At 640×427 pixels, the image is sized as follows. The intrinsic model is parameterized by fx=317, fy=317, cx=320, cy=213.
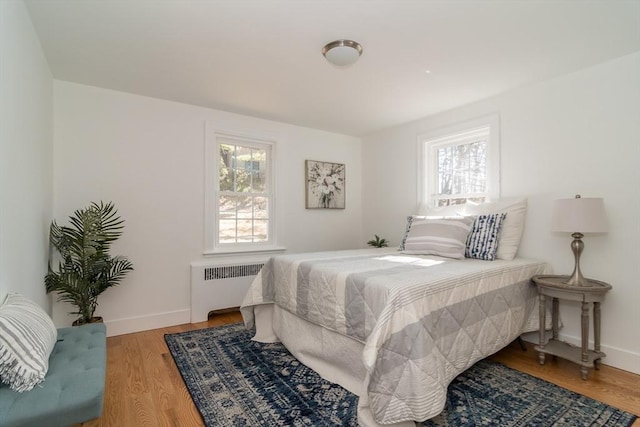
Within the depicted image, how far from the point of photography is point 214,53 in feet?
7.72

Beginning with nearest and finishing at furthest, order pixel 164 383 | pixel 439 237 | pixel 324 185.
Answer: pixel 164 383 < pixel 439 237 < pixel 324 185

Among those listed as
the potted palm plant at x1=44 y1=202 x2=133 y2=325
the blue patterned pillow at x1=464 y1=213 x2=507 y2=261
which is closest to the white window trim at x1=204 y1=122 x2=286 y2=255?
the potted palm plant at x1=44 y1=202 x2=133 y2=325

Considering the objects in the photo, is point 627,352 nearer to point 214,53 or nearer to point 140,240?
point 214,53

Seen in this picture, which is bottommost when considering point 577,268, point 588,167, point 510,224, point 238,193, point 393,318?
point 393,318

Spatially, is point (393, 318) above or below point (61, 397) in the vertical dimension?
above

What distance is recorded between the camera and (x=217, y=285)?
11.5 feet

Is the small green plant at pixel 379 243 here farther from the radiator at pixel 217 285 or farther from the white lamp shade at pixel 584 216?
the white lamp shade at pixel 584 216

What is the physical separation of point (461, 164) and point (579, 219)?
4.85 ft

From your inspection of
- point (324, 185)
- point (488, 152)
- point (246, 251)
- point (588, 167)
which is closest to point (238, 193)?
point (246, 251)

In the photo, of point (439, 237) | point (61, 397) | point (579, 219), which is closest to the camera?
point (61, 397)

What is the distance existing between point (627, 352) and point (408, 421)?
6.46 feet

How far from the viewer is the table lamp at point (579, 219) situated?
2211 mm

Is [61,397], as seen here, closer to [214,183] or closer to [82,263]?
[82,263]

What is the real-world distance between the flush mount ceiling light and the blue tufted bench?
2.26m
